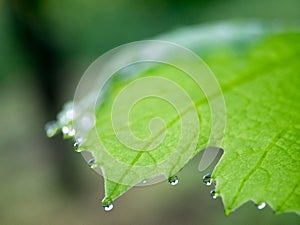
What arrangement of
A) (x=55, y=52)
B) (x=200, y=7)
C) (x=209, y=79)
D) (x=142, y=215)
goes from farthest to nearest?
(x=142, y=215), (x=55, y=52), (x=200, y=7), (x=209, y=79)

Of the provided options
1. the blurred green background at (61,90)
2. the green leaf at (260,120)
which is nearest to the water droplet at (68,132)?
the green leaf at (260,120)

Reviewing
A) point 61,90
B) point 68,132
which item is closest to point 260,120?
point 68,132

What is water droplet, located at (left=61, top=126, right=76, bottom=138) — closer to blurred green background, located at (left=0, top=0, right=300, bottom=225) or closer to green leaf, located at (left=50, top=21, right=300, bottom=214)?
green leaf, located at (left=50, top=21, right=300, bottom=214)

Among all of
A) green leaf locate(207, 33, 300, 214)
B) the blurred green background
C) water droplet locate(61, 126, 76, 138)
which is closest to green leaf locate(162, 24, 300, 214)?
green leaf locate(207, 33, 300, 214)

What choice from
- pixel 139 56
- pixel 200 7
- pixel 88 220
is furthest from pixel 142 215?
pixel 139 56

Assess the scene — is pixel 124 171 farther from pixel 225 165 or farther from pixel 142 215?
pixel 142 215

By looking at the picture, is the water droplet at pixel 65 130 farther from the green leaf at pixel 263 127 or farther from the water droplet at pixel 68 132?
the green leaf at pixel 263 127
